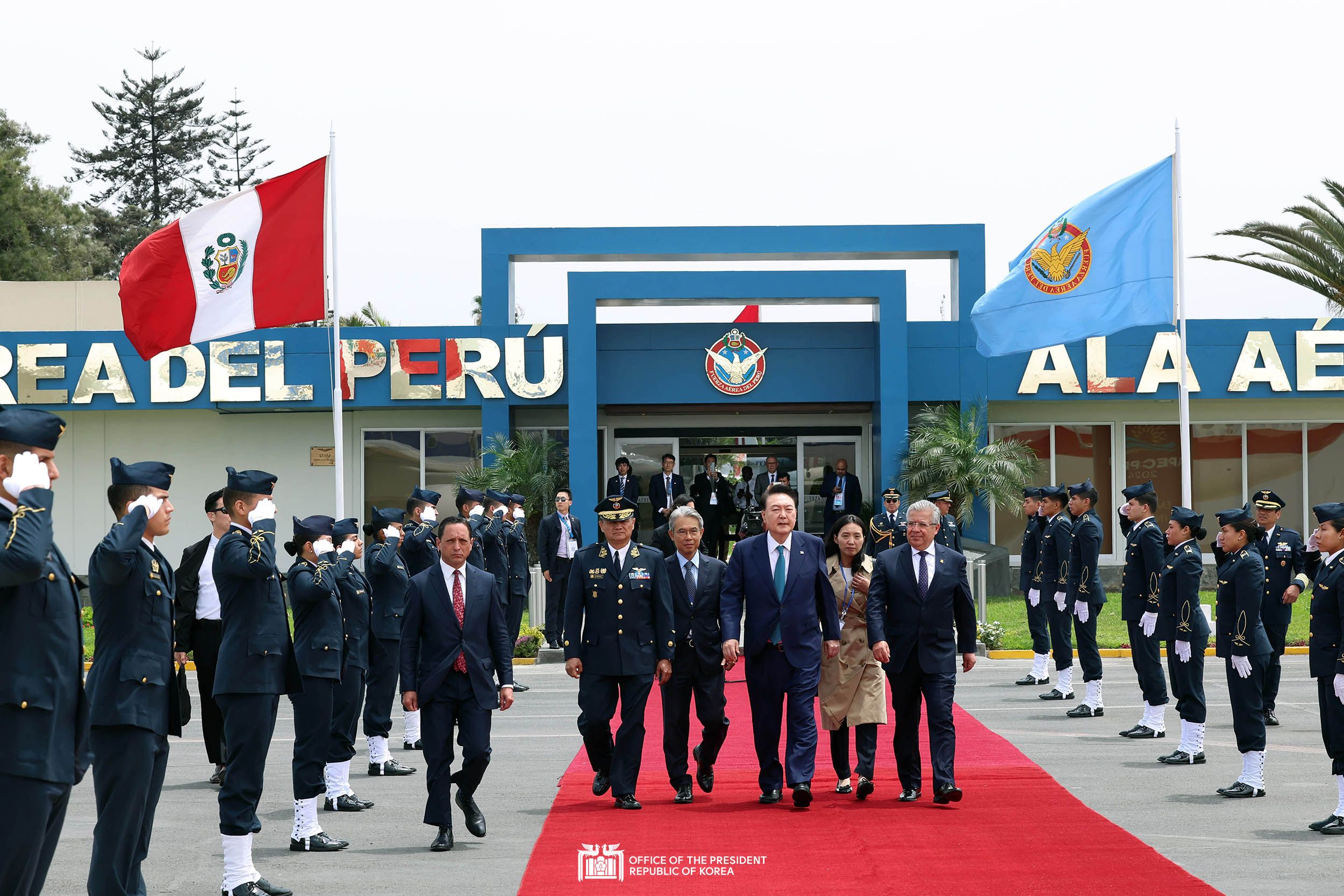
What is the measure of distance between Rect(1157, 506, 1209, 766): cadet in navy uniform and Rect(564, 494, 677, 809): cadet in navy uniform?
4.27m

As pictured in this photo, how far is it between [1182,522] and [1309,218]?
45.8ft

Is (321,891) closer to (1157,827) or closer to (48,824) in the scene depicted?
(48,824)

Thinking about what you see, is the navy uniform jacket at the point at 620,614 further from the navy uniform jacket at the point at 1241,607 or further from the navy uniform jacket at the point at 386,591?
the navy uniform jacket at the point at 1241,607

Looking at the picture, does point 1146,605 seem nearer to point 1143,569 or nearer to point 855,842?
point 1143,569

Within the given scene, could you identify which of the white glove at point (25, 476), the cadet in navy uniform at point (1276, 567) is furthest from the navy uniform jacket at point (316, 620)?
the cadet in navy uniform at point (1276, 567)

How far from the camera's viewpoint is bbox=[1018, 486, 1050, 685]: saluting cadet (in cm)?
1505

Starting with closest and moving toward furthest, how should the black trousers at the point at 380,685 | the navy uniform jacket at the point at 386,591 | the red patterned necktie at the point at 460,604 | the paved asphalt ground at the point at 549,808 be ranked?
the paved asphalt ground at the point at 549,808 → the red patterned necktie at the point at 460,604 → the black trousers at the point at 380,685 → the navy uniform jacket at the point at 386,591

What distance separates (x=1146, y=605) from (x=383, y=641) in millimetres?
6532

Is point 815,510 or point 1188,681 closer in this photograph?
point 1188,681

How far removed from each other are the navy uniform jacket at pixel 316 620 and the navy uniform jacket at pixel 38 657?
3.51 meters

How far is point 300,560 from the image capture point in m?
8.51

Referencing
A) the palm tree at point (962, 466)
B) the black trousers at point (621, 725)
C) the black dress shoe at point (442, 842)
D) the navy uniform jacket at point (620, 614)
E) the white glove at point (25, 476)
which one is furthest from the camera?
the palm tree at point (962, 466)

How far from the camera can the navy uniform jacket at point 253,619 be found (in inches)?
266

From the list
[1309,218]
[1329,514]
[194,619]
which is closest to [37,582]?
[194,619]
